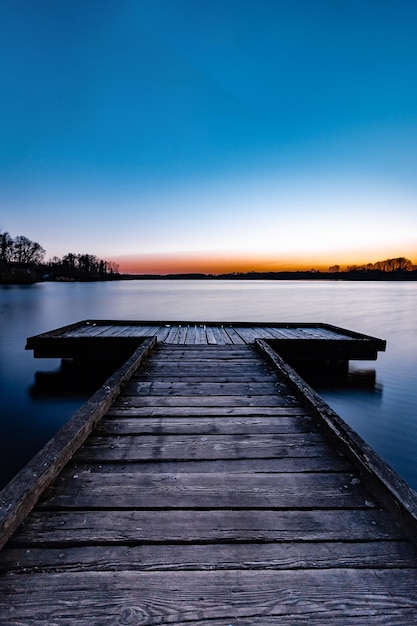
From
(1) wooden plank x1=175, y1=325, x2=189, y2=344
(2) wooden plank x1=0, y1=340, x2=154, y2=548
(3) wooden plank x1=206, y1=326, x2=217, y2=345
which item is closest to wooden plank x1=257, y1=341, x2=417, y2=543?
(2) wooden plank x1=0, y1=340, x2=154, y2=548

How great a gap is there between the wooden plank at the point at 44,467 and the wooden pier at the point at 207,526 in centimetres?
1

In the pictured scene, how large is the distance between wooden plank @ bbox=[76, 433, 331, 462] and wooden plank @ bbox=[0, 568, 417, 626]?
1072 mm

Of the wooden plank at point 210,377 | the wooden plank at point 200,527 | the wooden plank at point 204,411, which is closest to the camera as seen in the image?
the wooden plank at point 200,527

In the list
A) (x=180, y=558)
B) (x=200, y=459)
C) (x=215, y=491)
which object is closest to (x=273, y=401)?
(x=200, y=459)

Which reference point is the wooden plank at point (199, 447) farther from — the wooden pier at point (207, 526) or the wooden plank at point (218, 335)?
the wooden plank at point (218, 335)

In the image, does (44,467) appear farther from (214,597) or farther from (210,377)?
(210,377)

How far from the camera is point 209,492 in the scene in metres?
2.15

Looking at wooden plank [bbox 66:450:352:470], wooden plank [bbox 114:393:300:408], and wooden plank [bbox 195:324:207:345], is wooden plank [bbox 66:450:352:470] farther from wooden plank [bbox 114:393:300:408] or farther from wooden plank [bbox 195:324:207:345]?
wooden plank [bbox 195:324:207:345]

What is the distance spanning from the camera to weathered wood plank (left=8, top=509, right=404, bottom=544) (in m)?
1.74

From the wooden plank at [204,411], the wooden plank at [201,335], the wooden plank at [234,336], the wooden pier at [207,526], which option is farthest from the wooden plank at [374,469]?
the wooden plank at [201,335]

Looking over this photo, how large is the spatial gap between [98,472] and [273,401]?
6.96 feet

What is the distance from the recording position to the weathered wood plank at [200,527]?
1739 millimetres

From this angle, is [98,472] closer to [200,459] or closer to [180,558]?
[200,459]

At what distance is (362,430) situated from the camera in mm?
6227
